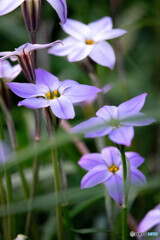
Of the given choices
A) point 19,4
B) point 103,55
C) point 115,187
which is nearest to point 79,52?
point 103,55

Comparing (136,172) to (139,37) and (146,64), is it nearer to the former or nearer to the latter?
(146,64)

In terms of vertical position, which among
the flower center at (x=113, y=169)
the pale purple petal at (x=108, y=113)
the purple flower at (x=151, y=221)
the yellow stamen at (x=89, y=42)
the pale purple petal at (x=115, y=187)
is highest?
the yellow stamen at (x=89, y=42)

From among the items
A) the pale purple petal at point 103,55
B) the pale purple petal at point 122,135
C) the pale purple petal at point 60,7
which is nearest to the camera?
the pale purple petal at point 122,135

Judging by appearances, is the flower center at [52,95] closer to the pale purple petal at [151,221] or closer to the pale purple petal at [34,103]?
the pale purple petal at [34,103]

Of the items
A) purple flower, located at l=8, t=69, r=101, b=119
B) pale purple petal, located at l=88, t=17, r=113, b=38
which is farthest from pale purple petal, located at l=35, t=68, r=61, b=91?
pale purple petal, located at l=88, t=17, r=113, b=38

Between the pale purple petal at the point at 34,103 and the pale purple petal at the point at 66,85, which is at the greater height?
the pale purple petal at the point at 66,85

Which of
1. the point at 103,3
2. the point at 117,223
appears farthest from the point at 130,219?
the point at 103,3

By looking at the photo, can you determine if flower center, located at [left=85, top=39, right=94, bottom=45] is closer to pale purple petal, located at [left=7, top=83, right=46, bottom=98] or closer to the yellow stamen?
the yellow stamen

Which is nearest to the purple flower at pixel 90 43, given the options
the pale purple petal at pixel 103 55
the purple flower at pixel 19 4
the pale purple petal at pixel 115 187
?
the pale purple petal at pixel 103 55
